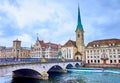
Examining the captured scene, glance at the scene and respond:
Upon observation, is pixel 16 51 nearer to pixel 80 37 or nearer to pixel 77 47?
pixel 77 47

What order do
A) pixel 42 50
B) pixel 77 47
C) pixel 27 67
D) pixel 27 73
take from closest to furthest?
pixel 27 67
pixel 27 73
pixel 42 50
pixel 77 47

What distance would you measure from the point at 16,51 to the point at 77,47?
41.9 meters

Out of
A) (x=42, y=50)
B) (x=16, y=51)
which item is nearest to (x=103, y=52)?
(x=42, y=50)

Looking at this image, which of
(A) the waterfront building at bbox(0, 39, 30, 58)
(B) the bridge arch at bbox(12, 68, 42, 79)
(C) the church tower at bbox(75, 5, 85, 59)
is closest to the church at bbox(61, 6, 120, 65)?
(C) the church tower at bbox(75, 5, 85, 59)

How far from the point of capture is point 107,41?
98.8 metres

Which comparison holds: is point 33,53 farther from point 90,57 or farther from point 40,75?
point 40,75

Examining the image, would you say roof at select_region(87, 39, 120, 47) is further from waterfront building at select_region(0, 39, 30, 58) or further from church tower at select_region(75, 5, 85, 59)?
waterfront building at select_region(0, 39, 30, 58)

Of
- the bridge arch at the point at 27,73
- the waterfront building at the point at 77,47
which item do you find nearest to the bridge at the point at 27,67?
the bridge arch at the point at 27,73

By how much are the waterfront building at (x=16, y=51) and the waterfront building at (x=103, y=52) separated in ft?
157

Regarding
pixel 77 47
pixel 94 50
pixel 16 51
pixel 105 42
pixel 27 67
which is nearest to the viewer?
pixel 27 67

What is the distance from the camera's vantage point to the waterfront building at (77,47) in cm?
10776

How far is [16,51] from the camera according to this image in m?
128

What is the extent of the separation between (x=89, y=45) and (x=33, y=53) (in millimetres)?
32609

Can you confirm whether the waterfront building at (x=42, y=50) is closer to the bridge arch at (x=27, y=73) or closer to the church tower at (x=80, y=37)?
the church tower at (x=80, y=37)
